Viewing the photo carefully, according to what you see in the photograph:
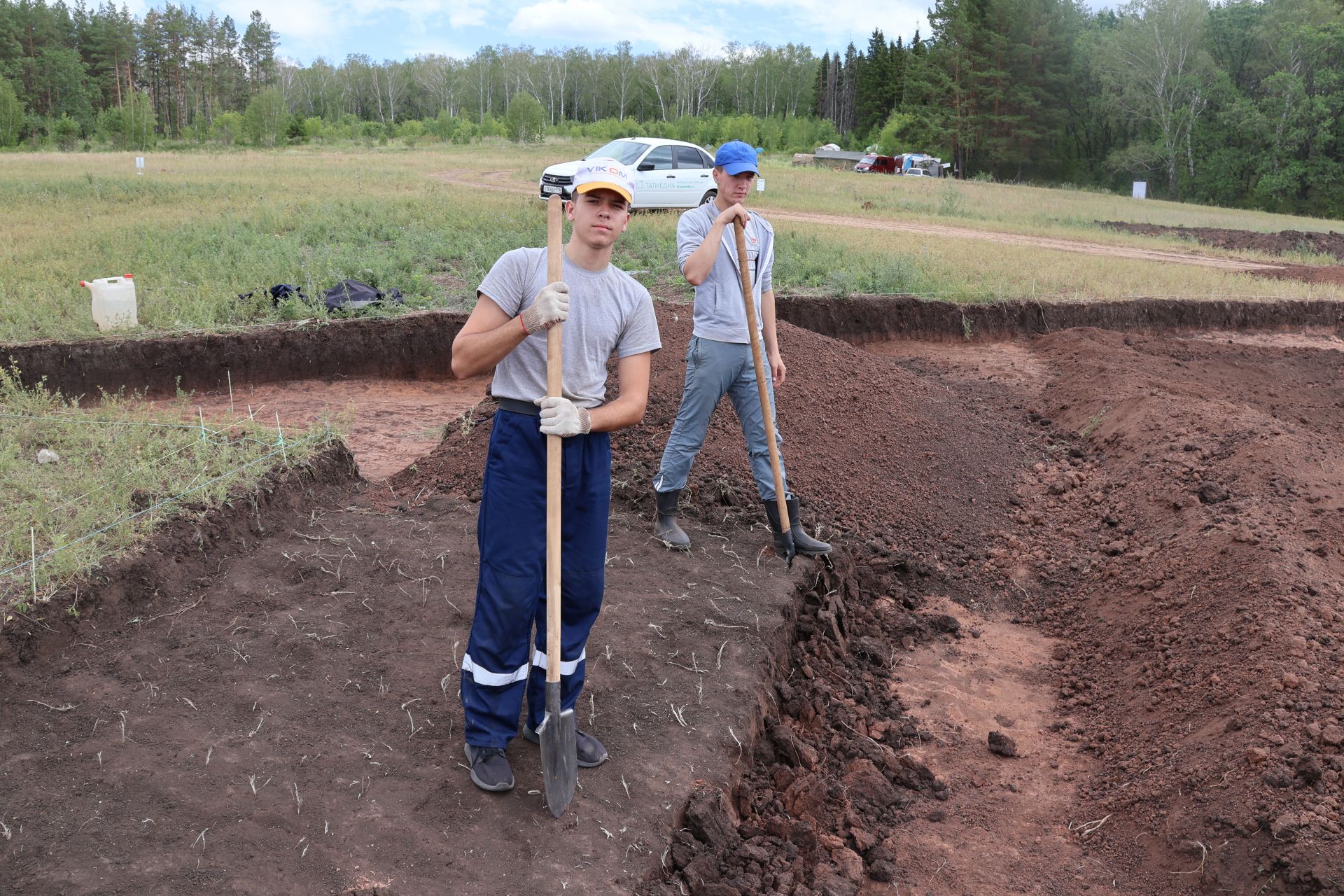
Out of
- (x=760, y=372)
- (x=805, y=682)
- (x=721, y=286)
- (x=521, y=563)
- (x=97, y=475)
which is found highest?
(x=721, y=286)

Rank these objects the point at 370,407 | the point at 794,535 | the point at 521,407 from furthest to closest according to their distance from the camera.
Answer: the point at 370,407
the point at 794,535
the point at 521,407

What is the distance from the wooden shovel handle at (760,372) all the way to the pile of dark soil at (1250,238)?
19172 mm

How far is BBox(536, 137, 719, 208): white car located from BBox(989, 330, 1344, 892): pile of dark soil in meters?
11.1

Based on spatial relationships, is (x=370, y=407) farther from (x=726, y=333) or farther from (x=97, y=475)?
(x=726, y=333)

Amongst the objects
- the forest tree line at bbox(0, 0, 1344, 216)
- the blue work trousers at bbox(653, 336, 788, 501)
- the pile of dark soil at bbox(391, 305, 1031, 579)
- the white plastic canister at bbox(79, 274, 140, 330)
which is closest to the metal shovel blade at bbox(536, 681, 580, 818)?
the blue work trousers at bbox(653, 336, 788, 501)

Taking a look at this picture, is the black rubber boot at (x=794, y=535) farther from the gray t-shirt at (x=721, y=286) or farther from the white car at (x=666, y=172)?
the white car at (x=666, y=172)

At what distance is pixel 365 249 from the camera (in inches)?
504

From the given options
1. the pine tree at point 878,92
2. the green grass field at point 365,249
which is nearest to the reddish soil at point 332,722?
the green grass field at point 365,249

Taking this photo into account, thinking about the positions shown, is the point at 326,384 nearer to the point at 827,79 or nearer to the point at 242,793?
the point at 242,793

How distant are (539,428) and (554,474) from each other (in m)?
0.16

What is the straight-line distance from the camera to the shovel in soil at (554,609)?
3.06 metres

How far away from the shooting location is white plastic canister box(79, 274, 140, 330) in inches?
358

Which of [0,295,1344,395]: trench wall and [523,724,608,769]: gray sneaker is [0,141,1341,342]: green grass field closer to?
[0,295,1344,395]: trench wall

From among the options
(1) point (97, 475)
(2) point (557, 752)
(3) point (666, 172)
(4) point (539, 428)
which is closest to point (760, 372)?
(4) point (539, 428)
